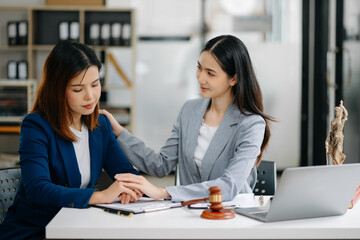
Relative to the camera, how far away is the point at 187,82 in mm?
6023

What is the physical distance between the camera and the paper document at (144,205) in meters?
1.54

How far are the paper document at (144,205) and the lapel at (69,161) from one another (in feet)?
0.71

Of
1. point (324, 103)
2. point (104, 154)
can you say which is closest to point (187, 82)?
point (324, 103)

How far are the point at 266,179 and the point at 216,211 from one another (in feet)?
2.54

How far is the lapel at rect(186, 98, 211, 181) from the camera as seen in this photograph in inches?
82.8

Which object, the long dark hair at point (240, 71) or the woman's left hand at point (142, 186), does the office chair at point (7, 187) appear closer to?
the woman's left hand at point (142, 186)

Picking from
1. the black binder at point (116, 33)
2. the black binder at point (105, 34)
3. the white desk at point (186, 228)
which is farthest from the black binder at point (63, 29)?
the white desk at point (186, 228)

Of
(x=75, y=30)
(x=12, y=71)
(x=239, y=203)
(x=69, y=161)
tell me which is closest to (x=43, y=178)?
(x=69, y=161)

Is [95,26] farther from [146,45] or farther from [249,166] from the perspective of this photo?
[249,166]

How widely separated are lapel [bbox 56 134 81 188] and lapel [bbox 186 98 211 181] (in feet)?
1.64

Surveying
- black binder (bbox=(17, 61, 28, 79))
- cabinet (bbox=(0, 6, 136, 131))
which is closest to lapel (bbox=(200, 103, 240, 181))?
cabinet (bbox=(0, 6, 136, 131))

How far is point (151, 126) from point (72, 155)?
4.24 m

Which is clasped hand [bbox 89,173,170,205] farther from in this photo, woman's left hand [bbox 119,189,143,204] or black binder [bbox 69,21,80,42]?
black binder [bbox 69,21,80,42]

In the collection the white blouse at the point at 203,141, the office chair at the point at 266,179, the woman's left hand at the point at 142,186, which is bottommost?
the office chair at the point at 266,179
